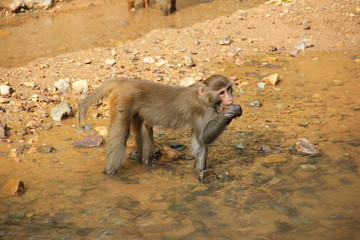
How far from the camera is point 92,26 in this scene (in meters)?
12.9

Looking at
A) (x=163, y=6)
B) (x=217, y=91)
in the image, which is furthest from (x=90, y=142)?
(x=163, y=6)

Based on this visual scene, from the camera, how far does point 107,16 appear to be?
13867mm

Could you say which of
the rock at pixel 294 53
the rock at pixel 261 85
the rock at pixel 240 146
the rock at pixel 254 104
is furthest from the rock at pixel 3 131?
the rock at pixel 294 53

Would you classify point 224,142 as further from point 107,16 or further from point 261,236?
point 107,16

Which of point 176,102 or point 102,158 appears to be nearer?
point 176,102

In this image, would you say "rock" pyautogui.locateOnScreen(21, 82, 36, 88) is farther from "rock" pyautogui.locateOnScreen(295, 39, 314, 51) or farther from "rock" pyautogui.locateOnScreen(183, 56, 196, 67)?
"rock" pyautogui.locateOnScreen(295, 39, 314, 51)

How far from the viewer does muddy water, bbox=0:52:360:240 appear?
4.46m

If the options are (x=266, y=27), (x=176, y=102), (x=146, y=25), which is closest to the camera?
(x=176, y=102)

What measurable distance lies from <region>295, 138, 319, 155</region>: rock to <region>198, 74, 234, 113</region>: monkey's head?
4.00ft

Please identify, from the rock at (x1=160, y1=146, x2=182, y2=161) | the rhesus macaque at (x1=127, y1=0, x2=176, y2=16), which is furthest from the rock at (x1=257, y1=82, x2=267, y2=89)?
the rhesus macaque at (x1=127, y1=0, x2=176, y2=16)

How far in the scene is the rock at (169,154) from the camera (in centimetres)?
615

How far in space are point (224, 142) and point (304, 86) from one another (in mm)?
2483

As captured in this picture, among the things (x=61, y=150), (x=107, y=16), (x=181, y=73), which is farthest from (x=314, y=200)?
(x=107, y=16)

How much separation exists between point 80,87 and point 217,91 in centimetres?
339
